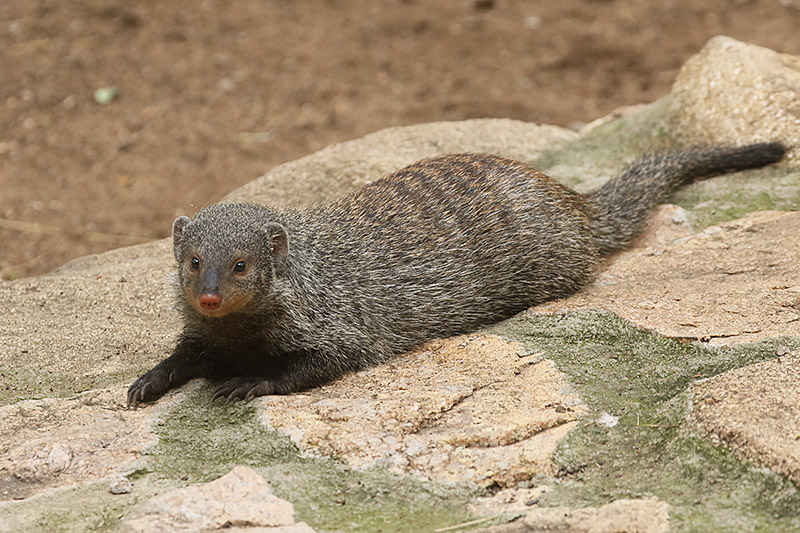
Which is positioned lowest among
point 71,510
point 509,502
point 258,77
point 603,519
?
point 258,77

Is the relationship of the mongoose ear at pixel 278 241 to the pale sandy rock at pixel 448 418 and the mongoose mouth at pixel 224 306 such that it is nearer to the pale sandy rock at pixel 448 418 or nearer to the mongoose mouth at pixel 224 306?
the mongoose mouth at pixel 224 306

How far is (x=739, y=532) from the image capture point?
276 cm

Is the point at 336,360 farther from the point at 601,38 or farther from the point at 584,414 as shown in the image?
the point at 601,38

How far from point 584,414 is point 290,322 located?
4.18 ft

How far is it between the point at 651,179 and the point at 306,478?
2.96 meters

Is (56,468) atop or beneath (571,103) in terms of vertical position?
atop

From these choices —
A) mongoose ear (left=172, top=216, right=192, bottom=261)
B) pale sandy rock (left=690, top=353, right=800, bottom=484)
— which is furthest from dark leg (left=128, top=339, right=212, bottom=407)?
pale sandy rock (left=690, top=353, right=800, bottom=484)

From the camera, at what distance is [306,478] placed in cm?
322

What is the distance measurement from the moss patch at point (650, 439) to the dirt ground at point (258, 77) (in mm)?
4762

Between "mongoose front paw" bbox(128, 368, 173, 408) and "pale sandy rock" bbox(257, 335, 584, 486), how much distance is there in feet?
1.45

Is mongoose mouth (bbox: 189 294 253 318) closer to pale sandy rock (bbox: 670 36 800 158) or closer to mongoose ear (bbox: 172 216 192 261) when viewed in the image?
mongoose ear (bbox: 172 216 192 261)

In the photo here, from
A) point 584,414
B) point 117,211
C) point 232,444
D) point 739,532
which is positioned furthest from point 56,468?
point 117,211

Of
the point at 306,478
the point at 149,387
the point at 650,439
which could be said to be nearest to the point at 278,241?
the point at 149,387

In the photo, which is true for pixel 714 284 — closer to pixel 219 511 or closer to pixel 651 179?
pixel 651 179
